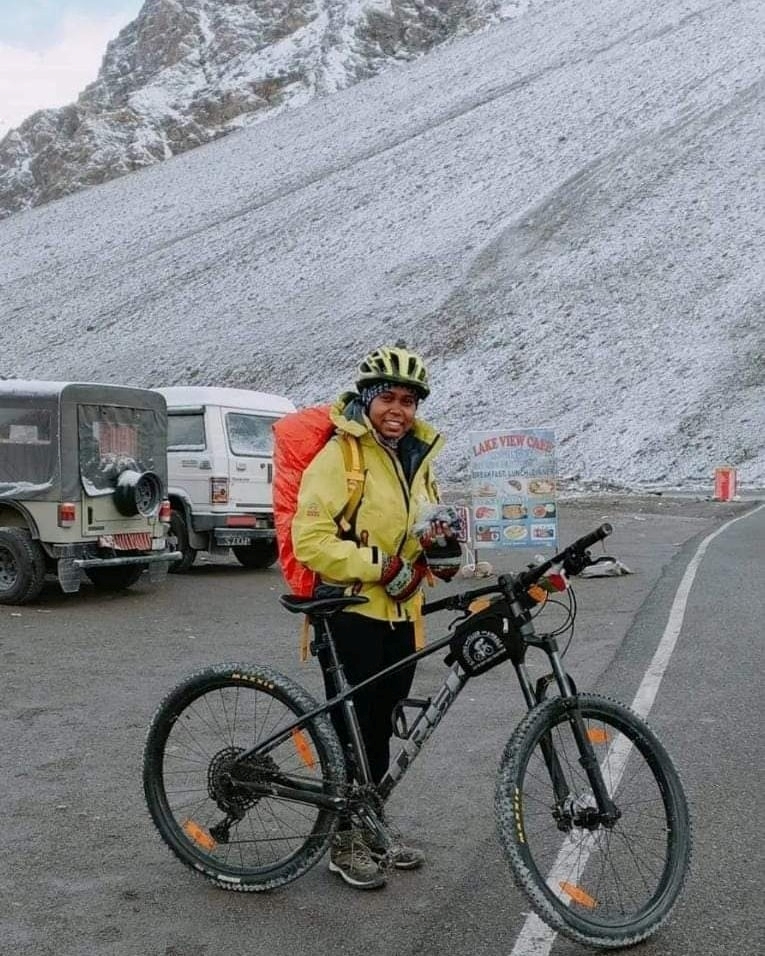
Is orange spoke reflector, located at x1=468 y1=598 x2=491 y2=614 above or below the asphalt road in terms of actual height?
above

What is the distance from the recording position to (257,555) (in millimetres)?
15281

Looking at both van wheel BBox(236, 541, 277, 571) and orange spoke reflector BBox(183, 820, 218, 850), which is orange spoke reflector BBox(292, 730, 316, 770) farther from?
van wheel BBox(236, 541, 277, 571)

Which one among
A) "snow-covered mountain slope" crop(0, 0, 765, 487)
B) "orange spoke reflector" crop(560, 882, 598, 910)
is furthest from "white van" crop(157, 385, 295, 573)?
"snow-covered mountain slope" crop(0, 0, 765, 487)

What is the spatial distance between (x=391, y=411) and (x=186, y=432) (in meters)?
11.0

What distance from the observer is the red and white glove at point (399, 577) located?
4.22 m

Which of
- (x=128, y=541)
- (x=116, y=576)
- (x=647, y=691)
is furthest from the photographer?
(x=116, y=576)

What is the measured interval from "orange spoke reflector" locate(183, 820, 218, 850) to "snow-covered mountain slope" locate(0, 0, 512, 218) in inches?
5496

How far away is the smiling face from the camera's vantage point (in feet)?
14.3

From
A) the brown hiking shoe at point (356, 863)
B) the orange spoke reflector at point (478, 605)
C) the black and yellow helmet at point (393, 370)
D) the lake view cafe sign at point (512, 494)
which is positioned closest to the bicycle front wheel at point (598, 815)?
the orange spoke reflector at point (478, 605)

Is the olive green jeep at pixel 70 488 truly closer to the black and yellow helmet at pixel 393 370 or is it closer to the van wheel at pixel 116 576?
the van wheel at pixel 116 576

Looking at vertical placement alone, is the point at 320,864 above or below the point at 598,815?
below

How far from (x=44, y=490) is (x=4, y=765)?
6140mm

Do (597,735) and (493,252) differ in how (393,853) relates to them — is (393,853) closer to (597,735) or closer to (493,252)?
(597,735)

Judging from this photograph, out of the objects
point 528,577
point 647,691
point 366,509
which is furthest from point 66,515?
point 528,577
